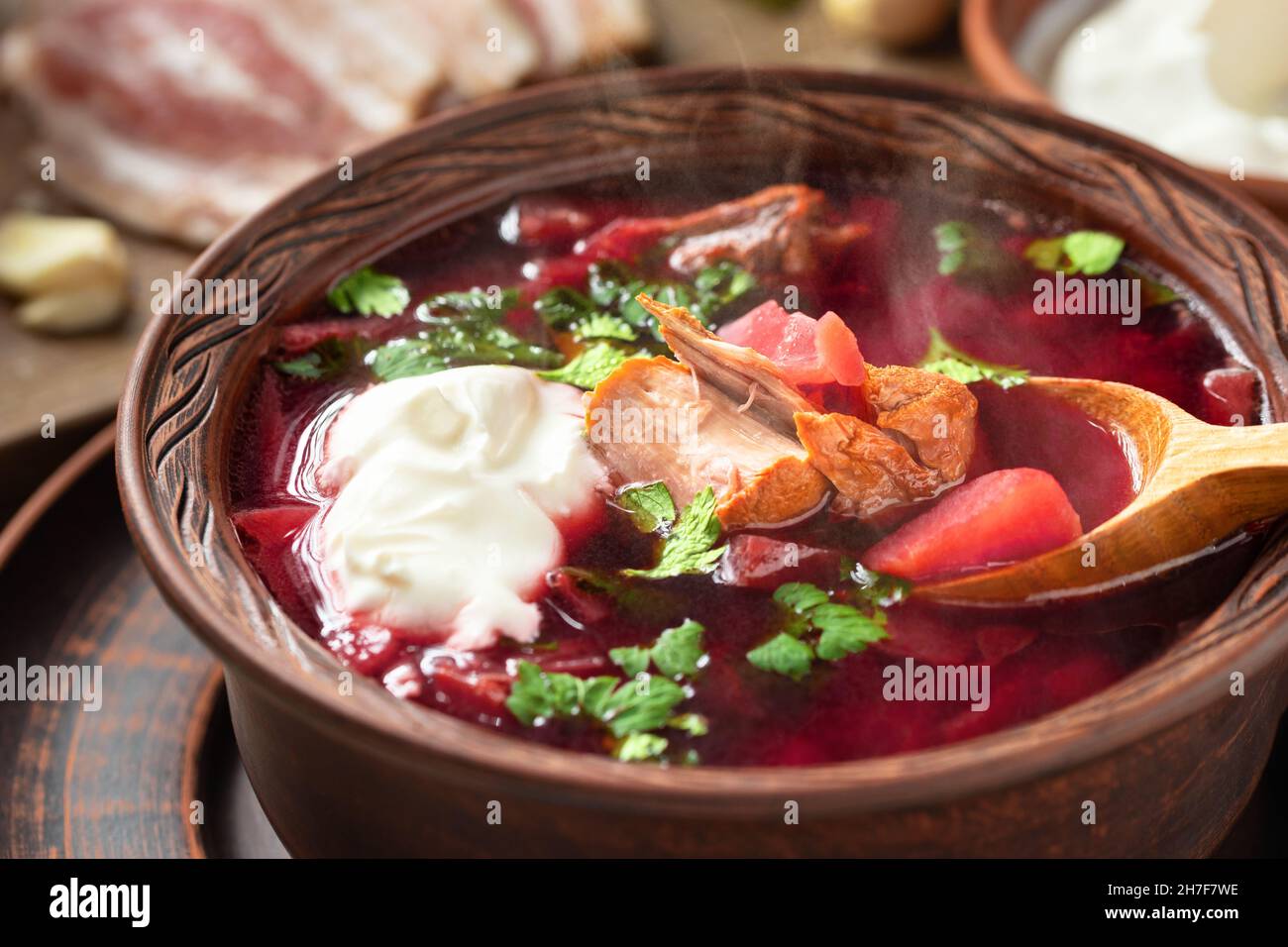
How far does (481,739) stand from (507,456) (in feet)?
2.28

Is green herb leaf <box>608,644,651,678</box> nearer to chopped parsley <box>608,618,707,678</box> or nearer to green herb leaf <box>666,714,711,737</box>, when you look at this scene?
chopped parsley <box>608,618,707,678</box>

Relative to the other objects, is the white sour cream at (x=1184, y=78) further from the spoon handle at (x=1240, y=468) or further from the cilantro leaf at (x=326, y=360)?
the cilantro leaf at (x=326, y=360)

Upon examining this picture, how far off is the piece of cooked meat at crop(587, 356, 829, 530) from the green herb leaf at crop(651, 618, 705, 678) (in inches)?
9.6

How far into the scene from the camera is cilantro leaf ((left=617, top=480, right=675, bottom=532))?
225cm

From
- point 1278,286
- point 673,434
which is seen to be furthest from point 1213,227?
point 673,434

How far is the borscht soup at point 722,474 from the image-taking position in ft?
6.49

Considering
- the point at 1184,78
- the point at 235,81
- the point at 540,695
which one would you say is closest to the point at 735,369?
the point at 540,695

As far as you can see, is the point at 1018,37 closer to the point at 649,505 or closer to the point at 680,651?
the point at 649,505

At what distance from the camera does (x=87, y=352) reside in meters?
4.01

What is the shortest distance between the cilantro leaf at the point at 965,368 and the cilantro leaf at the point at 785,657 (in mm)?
683

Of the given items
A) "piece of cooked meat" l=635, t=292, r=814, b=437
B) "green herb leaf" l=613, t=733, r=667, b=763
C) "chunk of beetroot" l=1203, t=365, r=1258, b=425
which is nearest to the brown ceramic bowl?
"chunk of beetroot" l=1203, t=365, r=1258, b=425

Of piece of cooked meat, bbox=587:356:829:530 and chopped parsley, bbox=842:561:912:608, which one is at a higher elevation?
piece of cooked meat, bbox=587:356:829:530

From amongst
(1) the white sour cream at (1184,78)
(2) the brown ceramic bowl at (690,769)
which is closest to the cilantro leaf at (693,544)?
(2) the brown ceramic bowl at (690,769)
